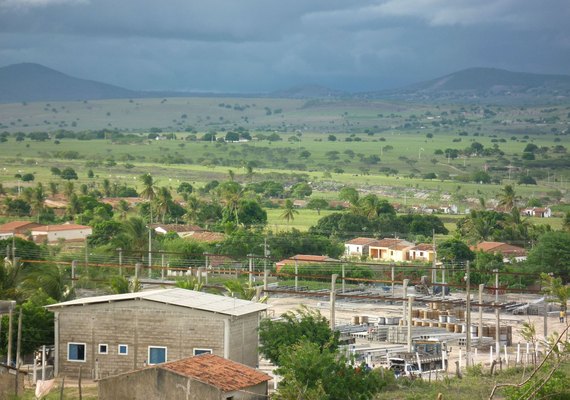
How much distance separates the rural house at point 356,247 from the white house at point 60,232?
16.3 m

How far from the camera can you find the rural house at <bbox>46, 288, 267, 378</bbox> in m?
36.2

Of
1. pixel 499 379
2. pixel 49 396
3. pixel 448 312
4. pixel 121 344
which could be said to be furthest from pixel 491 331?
pixel 49 396

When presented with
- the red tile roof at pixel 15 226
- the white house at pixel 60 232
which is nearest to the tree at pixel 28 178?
the red tile roof at pixel 15 226

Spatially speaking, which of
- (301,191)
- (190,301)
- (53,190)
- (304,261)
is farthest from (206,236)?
(301,191)

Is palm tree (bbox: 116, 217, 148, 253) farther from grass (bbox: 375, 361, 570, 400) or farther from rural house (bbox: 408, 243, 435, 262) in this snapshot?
grass (bbox: 375, 361, 570, 400)

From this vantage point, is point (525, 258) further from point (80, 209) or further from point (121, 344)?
point (121, 344)

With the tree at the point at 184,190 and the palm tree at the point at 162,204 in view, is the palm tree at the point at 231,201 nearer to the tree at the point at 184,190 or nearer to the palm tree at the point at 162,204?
the palm tree at the point at 162,204

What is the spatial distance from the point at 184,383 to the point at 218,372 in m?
1.38

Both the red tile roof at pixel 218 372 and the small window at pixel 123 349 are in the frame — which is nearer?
the red tile roof at pixel 218 372

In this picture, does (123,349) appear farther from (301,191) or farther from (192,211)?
(301,191)

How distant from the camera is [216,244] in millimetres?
77312

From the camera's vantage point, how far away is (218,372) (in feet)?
103

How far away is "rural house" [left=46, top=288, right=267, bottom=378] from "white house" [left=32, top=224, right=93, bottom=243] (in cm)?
4362

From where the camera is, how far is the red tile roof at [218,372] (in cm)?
3048
